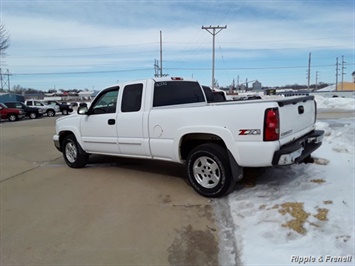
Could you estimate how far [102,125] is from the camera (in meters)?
6.18

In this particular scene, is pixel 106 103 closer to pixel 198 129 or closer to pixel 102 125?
pixel 102 125

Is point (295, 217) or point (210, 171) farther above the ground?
point (210, 171)

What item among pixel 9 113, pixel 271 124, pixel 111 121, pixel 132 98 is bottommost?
pixel 9 113

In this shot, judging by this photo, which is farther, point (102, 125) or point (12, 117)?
point (12, 117)

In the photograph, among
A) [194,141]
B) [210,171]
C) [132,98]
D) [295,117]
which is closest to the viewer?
[295,117]

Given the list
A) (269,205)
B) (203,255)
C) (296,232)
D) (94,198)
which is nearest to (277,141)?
(269,205)

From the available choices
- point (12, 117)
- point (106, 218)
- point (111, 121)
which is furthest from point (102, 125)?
point (12, 117)

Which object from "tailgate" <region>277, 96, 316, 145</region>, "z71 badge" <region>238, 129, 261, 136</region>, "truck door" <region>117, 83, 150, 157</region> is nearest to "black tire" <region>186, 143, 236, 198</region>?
"z71 badge" <region>238, 129, 261, 136</region>

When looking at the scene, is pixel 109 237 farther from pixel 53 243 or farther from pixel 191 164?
pixel 191 164

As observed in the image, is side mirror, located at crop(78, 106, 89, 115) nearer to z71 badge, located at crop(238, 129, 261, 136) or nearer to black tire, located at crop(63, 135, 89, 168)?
black tire, located at crop(63, 135, 89, 168)

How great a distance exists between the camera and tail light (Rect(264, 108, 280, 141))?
3.87m

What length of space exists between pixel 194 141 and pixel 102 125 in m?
2.17

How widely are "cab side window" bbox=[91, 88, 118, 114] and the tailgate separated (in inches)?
130

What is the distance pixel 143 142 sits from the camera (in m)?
5.40
